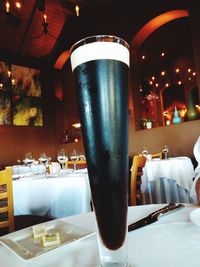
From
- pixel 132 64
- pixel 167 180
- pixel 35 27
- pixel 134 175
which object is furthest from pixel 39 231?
pixel 35 27

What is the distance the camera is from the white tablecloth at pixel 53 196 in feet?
5.57

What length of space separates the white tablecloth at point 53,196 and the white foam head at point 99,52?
1435mm

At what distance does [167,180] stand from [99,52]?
10.1ft

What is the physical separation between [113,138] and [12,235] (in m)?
0.41

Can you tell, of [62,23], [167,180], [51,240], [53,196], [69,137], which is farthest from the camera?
[69,137]

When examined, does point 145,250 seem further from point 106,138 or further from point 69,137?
point 69,137


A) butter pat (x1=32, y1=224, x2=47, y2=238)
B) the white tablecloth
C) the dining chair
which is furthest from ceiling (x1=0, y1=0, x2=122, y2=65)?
butter pat (x1=32, y1=224, x2=47, y2=238)

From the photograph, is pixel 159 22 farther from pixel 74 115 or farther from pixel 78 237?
pixel 78 237

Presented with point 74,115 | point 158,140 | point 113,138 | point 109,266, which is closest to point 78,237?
point 109,266

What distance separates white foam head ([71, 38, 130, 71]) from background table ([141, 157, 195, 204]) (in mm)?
2745

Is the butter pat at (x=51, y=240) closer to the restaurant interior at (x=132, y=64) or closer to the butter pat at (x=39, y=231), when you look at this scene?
the butter pat at (x=39, y=231)

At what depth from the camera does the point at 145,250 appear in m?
0.41

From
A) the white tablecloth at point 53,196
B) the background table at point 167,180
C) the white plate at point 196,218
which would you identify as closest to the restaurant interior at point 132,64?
the background table at point 167,180

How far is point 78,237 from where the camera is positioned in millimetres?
480
